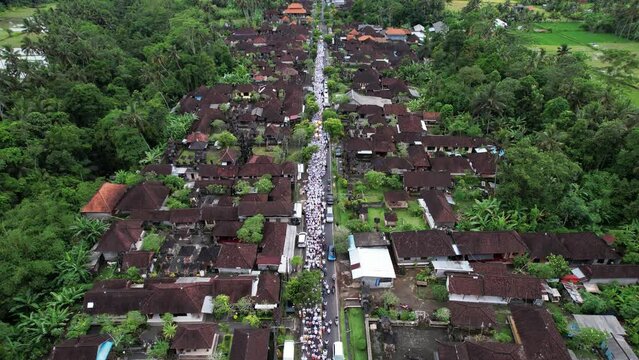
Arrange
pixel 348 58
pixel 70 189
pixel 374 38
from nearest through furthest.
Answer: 1. pixel 70 189
2. pixel 348 58
3. pixel 374 38

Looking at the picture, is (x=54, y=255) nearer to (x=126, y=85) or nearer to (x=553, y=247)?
(x=126, y=85)

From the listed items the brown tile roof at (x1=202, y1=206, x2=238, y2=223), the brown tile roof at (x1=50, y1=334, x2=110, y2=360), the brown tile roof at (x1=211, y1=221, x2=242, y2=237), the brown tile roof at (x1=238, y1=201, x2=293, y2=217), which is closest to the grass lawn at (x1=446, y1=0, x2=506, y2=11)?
the brown tile roof at (x1=238, y1=201, x2=293, y2=217)

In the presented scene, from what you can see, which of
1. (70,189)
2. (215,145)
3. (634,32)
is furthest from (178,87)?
(634,32)

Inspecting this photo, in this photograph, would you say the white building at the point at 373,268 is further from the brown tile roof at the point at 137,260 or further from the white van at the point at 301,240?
the brown tile roof at the point at 137,260

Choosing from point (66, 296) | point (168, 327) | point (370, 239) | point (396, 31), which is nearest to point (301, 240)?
point (370, 239)

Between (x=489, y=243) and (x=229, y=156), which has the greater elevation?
(x=489, y=243)

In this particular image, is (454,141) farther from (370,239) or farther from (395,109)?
(370,239)
